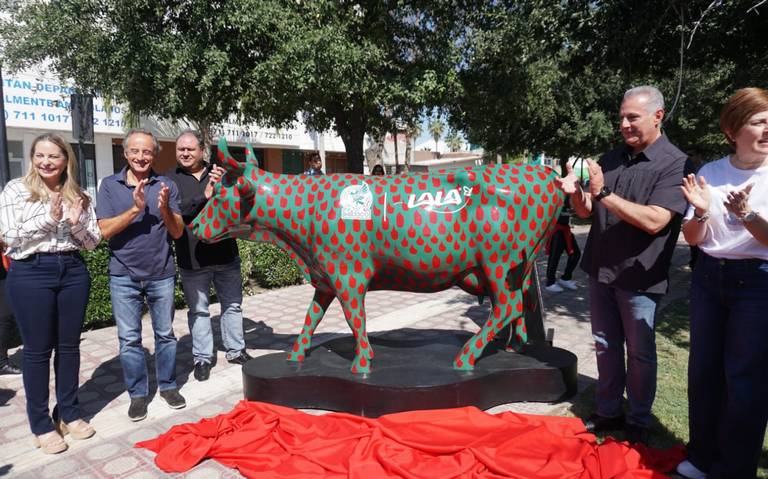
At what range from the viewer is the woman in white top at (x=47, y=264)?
3.24m

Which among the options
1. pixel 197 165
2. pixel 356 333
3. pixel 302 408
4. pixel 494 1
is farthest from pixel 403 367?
pixel 494 1

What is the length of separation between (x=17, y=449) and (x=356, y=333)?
8.01 ft

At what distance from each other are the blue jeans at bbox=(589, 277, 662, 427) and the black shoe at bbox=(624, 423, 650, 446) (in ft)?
0.10

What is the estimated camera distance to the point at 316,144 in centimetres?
2895

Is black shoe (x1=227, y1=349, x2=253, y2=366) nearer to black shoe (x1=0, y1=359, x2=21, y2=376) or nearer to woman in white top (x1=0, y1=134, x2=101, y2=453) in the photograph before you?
woman in white top (x1=0, y1=134, x2=101, y2=453)

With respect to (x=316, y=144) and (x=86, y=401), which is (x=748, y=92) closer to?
(x=86, y=401)

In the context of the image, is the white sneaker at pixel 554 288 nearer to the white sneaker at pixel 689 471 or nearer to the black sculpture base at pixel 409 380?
the black sculpture base at pixel 409 380

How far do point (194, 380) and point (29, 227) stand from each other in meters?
2.08

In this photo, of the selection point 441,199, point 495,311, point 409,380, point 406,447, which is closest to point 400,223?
point 441,199

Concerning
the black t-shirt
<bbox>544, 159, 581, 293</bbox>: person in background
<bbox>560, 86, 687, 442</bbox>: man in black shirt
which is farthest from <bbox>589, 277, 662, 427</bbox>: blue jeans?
<bbox>544, 159, 581, 293</bbox>: person in background

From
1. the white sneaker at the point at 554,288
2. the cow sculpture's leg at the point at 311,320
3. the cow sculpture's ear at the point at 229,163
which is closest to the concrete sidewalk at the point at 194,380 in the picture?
the white sneaker at the point at 554,288

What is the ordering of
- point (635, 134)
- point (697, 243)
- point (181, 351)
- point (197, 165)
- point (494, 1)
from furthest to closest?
point (494, 1) < point (181, 351) < point (197, 165) < point (635, 134) < point (697, 243)

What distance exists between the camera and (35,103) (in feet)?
56.1

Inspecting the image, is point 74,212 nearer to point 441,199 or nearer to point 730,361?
point 441,199
